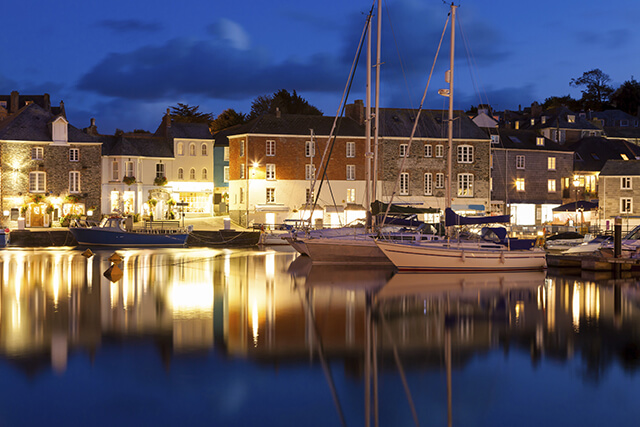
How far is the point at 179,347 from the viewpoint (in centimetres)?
1819

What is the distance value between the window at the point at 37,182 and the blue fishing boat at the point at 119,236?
35.3ft

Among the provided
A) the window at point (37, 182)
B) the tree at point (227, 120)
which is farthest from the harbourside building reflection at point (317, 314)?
the tree at point (227, 120)

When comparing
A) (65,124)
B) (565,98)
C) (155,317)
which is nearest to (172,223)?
(65,124)

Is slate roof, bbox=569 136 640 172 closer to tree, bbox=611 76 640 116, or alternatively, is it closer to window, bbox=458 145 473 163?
window, bbox=458 145 473 163

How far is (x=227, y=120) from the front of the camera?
96688 millimetres

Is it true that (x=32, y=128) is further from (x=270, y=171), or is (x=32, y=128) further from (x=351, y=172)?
(x=351, y=172)

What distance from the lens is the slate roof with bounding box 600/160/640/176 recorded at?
64.7 metres

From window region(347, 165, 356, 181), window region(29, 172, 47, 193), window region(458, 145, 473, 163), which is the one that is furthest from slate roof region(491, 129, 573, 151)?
window region(29, 172, 47, 193)

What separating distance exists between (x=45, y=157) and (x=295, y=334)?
1917 inches

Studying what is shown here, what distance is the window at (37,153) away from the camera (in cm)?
6212

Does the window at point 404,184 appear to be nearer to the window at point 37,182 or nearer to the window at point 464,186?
the window at point 464,186

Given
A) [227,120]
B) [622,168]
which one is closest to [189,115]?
[227,120]

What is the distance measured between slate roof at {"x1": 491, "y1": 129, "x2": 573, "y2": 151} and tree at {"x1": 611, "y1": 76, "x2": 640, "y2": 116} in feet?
203

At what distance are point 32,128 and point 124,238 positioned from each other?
57.5 ft
